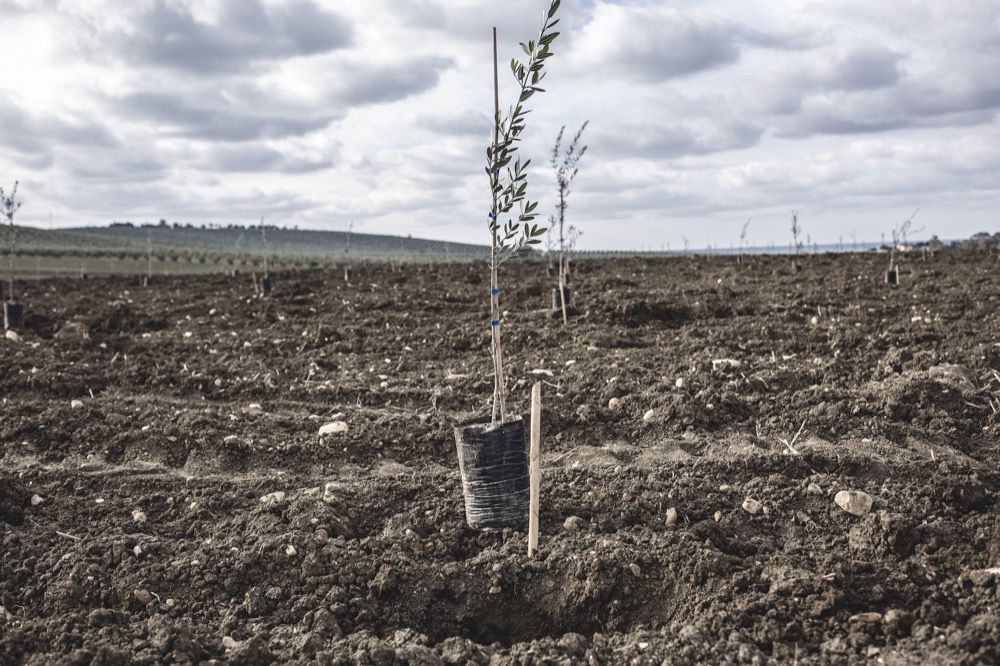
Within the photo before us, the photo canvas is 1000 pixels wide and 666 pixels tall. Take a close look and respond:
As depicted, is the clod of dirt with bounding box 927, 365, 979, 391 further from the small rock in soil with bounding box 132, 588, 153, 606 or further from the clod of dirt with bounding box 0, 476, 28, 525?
the clod of dirt with bounding box 0, 476, 28, 525

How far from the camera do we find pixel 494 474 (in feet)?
13.3

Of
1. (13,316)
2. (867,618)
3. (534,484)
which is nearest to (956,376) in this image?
(867,618)

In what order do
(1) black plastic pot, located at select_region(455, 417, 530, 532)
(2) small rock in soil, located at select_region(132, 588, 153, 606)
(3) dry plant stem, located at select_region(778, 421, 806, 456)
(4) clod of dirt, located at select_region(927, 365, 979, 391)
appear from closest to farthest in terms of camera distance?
(2) small rock in soil, located at select_region(132, 588, 153, 606), (1) black plastic pot, located at select_region(455, 417, 530, 532), (3) dry plant stem, located at select_region(778, 421, 806, 456), (4) clod of dirt, located at select_region(927, 365, 979, 391)

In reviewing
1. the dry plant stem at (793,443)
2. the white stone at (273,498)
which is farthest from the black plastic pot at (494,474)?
the dry plant stem at (793,443)

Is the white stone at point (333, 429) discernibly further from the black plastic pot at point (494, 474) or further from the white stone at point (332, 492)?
the black plastic pot at point (494, 474)

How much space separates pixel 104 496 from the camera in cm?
482

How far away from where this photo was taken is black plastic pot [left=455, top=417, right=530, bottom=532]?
13.3 feet

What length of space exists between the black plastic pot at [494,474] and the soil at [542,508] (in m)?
0.11

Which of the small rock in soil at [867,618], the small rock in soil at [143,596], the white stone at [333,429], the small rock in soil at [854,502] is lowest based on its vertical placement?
the small rock in soil at [143,596]

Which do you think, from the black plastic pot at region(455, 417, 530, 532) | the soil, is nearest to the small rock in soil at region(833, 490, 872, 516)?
the soil

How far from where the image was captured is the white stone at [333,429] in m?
5.78

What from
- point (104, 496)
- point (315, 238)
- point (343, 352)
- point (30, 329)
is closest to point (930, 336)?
point (343, 352)

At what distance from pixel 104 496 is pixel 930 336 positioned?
7.75 metres

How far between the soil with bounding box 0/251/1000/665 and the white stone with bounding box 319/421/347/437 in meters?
0.03
